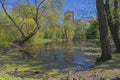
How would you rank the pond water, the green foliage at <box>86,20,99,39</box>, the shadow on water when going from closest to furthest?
the shadow on water
the pond water
the green foliage at <box>86,20,99,39</box>

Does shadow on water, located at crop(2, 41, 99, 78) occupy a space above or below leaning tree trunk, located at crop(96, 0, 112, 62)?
below

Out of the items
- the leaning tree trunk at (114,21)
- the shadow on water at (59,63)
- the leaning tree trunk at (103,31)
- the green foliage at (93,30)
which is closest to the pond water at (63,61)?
the shadow on water at (59,63)

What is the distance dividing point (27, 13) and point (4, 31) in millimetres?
9924

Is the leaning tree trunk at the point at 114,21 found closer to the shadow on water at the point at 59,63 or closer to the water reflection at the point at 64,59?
the shadow on water at the point at 59,63

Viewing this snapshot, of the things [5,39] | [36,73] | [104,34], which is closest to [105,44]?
[104,34]

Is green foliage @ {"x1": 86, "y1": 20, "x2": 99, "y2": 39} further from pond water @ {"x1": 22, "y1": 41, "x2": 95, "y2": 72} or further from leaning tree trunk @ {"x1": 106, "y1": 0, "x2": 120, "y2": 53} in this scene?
leaning tree trunk @ {"x1": 106, "y1": 0, "x2": 120, "y2": 53}

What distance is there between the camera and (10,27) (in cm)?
4234

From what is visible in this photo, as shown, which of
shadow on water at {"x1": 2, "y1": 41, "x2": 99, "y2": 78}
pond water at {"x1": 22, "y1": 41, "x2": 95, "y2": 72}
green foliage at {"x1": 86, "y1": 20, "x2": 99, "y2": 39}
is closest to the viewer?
shadow on water at {"x1": 2, "y1": 41, "x2": 99, "y2": 78}

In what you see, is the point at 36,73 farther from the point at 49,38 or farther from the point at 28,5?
the point at 49,38

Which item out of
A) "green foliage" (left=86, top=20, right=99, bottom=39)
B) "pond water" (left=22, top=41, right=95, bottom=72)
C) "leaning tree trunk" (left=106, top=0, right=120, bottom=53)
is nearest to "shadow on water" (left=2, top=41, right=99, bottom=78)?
"pond water" (left=22, top=41, right=95, bottom=72)

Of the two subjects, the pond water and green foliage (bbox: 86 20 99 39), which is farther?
green foliage (bbox: 86 20 99 39)

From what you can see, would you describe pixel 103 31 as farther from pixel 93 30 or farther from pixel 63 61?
pixel 93 30

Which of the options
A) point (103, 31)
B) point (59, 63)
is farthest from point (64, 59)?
point (103, 31)

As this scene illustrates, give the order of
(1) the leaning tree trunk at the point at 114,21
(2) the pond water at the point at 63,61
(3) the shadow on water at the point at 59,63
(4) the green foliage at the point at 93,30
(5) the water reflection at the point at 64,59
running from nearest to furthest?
1. (3) the shadow on water at the point at 59,63
2. (2) the pond water at the point at 63,61
3. (5) the water reflection at the point at 64,59
4. (1) the leaning tree trunk at the point at 114,21
5. (4) the green foliage at the point at 93,30
